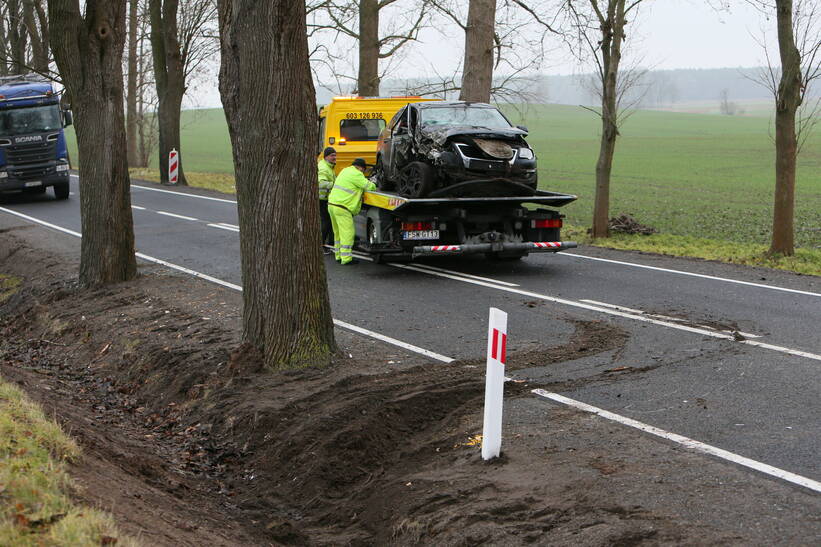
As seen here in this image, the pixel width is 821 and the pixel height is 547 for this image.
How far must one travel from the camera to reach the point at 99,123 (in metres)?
12.6

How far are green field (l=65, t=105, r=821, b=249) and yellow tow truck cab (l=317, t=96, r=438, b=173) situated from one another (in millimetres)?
7373

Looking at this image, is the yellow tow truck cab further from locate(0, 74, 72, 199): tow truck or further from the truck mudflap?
locate(0, 74, 72, 199): tow truck

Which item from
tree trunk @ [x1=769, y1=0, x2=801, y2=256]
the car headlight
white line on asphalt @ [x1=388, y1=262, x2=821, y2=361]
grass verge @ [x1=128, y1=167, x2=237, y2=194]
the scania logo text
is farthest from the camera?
grass verge @ [x1=128, y1=167, x2=237, y2=194]

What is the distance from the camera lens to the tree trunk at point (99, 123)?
40.4ft

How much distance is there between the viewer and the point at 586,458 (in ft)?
18.5

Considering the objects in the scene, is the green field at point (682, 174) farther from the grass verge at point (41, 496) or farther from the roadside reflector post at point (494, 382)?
the grass verge at point (41, 496)

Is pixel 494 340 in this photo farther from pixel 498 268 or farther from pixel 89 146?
pixel 89 146

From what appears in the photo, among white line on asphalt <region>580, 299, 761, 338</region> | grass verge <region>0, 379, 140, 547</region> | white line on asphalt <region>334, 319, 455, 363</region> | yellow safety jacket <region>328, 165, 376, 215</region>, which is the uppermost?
yellow safety jacket <region>328, 165, 376, 215</region>

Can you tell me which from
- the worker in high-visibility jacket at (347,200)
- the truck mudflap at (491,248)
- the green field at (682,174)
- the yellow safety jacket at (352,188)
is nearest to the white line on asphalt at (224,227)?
the worker in high-visibility jacket at (347,200)

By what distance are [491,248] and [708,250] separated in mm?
4979

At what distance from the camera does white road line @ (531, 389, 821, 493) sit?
16.9ft

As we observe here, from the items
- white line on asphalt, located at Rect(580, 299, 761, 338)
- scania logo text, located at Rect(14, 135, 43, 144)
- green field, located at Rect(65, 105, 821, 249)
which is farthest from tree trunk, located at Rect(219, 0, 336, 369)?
scania logo text, located at Rect(14, 135, 43, 144)

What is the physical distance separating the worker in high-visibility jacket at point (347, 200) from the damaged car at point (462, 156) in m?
0.64

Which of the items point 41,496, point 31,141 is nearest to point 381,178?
point 41,496
